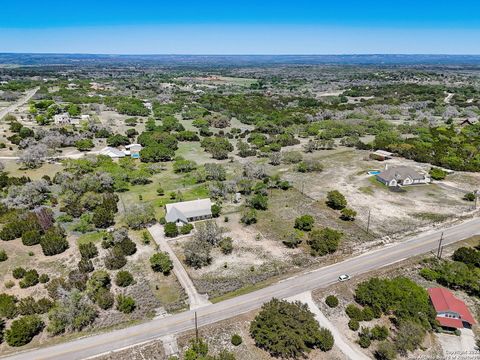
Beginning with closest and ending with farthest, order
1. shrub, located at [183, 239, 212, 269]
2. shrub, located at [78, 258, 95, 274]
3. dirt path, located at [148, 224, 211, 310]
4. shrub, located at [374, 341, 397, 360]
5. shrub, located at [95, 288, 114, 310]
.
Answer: shrub, located at [374, 341, 397, 360] → shrub, located at [95, 288, 114, 310] → dirt path, located at [148, 224, 211, 310] → shrub, located at [78, 258, 95, 274] → shrub, located at [183, 239, 212, 269]

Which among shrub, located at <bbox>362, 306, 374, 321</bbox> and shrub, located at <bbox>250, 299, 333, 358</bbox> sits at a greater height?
shrub, located at <bbox>250, 299, 333, 358</bbox>

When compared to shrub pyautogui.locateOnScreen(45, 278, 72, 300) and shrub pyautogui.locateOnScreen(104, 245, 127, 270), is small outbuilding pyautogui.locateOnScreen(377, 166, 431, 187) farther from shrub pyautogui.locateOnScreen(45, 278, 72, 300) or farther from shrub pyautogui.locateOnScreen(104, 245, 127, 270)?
shrub pyautogui.locateOnScreen(45, 278, 72, 300)

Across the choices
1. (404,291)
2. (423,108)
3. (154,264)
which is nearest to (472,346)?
(404,291)

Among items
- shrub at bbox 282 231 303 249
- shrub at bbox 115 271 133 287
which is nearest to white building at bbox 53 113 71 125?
shrub at bbox 115 271 133 287

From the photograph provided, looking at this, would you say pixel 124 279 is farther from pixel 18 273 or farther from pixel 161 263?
pixel 18 273

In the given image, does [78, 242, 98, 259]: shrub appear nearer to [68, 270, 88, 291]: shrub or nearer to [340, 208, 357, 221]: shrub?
[68, 270, 88, 291]: shrub

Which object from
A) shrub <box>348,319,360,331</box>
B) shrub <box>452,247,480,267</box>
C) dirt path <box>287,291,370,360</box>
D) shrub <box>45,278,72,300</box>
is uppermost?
shrub <box>452,247,480,267</box>

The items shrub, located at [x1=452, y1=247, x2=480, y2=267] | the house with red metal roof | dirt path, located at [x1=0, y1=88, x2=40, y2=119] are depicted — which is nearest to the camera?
the house with red metal roof

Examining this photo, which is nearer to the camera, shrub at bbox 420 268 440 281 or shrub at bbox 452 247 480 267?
shrub at bbox 420 268 440 281
